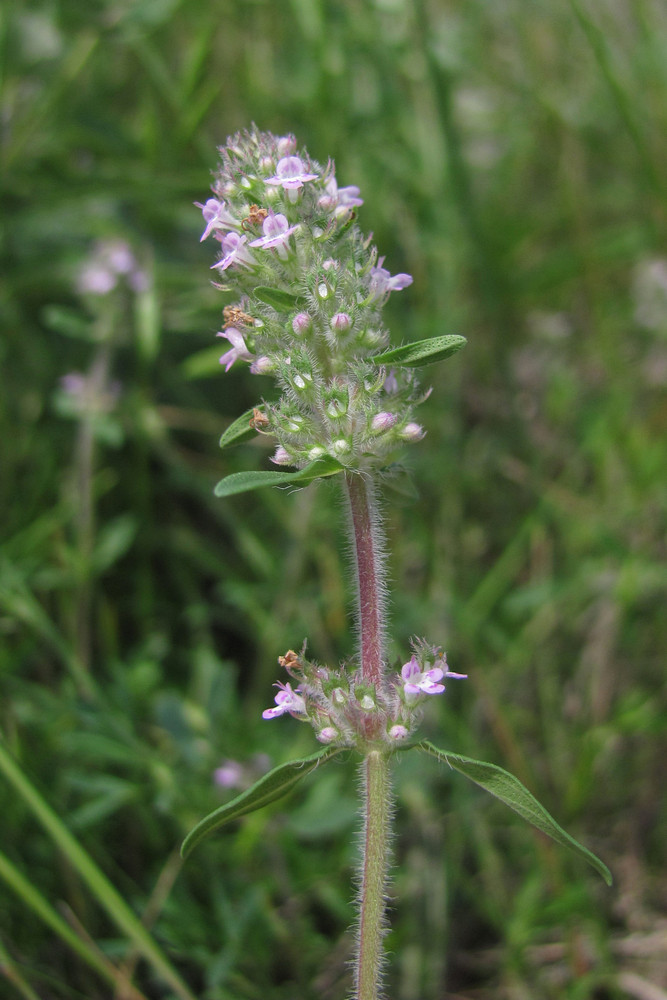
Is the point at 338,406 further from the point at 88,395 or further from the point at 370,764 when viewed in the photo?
the point at 88,395

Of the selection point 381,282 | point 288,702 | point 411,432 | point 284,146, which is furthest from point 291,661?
point 284,146

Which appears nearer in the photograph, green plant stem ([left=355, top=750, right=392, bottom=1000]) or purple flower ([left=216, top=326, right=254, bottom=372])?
green plant stem ([left=355, top=750, right=392, bottom=1000])

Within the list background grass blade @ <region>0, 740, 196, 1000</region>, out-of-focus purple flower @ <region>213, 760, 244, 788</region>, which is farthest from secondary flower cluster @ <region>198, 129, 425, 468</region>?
out-of-focus purple flower @ <region>213, 760, 244, 788</region>

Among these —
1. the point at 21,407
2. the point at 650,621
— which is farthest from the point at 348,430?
the point at 21,407

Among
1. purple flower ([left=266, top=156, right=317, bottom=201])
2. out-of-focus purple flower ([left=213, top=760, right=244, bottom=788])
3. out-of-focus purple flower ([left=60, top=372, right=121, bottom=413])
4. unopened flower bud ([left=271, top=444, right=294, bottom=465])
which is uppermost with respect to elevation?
out-of-focus purple flower ([left=60, top=372, right=121, bottom=413])

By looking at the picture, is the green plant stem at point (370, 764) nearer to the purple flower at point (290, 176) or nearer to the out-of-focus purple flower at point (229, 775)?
the purple flower at point (290, 176)

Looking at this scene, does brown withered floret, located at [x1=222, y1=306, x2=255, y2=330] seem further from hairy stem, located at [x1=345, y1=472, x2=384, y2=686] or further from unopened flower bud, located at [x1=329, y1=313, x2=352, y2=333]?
hairy stem, located at [x1=345, y1=472, x2=384, y2=686]
